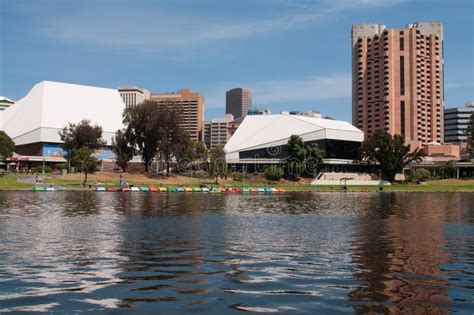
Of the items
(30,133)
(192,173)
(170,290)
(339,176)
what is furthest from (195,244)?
(30,133)

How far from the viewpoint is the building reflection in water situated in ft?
44.8

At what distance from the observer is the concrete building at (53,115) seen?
515 feet

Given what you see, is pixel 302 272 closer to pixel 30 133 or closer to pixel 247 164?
pixel 247 164

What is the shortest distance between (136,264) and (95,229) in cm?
1212

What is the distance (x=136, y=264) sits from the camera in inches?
757

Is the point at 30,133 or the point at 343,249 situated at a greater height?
the point at 30,133

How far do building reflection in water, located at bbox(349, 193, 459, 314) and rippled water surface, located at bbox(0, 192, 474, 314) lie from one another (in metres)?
0.04

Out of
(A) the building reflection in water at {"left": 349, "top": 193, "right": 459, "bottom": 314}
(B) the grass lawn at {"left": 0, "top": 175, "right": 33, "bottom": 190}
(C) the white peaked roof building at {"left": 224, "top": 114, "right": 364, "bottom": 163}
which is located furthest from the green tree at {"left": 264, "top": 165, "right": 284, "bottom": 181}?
(A) the building reflection in water at {"left": 349, "top": 193, "right": 459, "bottom": 314}

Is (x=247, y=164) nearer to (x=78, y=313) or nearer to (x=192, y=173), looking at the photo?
(x=192, y=173)

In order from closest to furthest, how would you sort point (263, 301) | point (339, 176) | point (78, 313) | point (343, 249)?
point (78, 313) → point (263, 301) → point (343, 249) → point (339, 176)

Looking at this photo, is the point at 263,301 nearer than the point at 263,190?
Yes

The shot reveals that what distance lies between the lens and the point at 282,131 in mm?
149375

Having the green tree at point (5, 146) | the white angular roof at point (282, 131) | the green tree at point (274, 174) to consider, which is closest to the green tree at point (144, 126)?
the green tree at point (274, 174)

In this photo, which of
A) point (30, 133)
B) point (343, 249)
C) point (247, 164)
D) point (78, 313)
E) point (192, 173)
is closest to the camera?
point (78, 313)
